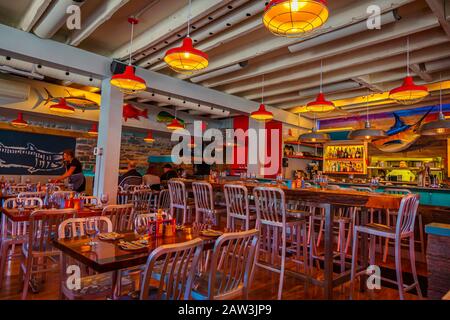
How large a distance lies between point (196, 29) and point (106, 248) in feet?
10.7

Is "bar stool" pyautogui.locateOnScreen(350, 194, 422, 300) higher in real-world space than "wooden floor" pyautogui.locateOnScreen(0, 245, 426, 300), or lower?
higher

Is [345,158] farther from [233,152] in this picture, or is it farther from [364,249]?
[364,249]

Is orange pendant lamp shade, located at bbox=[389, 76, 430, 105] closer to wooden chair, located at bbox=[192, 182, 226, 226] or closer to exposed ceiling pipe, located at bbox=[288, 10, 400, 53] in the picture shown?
exposed ceiling pipe, located at bbox=[288, 10, 400, 53]

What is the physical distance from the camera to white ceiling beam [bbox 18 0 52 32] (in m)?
3.51

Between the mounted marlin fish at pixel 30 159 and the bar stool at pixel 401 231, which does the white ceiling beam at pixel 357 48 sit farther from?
the mounted marlin fish at pixel 30 159

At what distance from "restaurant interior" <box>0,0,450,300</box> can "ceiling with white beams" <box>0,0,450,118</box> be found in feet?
0.08

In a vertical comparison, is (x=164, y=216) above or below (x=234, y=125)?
below

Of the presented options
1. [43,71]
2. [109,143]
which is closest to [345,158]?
[109,143]

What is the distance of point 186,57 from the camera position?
2.99 meters

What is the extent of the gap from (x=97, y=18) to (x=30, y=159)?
6394 mm

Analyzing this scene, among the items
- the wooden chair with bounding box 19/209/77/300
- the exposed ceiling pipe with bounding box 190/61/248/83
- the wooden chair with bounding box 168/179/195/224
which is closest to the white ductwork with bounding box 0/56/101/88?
the exposed ceiling pipe with bounding box 190/61/248/83
